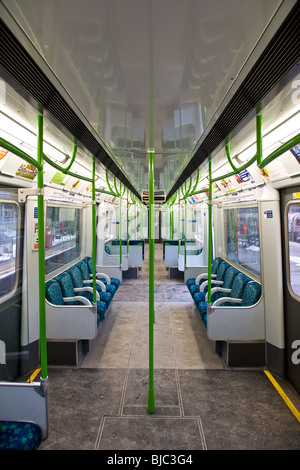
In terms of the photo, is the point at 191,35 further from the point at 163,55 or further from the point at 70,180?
the point at 70,180

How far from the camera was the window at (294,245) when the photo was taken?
3.23m

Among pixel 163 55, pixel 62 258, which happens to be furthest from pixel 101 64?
pixel 62 258

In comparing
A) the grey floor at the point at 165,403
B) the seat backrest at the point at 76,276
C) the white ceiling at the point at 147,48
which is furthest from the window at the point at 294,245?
the seat backrest at the point at 76,276

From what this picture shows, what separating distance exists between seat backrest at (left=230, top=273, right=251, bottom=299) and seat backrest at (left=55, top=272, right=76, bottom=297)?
278 centimetres

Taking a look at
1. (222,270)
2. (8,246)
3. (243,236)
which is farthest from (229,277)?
(8,246)

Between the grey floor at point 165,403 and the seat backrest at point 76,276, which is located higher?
the seat backrest at point 76,276

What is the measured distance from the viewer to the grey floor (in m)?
2.36

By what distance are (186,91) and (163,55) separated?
50cm

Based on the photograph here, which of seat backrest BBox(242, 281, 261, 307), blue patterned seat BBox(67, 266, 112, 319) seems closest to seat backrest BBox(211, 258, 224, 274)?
seat backrest BBox(242, 281, 261, 307)

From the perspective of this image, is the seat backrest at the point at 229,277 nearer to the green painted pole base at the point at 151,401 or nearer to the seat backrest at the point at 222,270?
the seat backrest at the point at 222,270

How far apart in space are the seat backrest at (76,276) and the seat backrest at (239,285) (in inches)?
111

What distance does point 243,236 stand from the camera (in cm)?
513

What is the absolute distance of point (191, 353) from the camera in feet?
13.1

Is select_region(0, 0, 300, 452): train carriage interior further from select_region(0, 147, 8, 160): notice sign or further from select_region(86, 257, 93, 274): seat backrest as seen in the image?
select_region(86, 257, 93, 274): seat backrest
